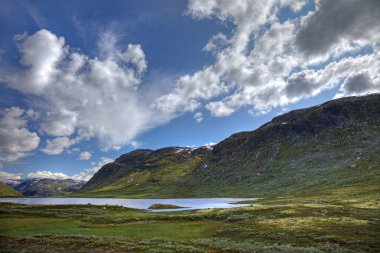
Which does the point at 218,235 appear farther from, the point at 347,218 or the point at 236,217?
the point at 347,218

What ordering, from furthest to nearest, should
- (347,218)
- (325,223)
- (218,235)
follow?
1. (347,218)
2. (325,223)
3. (218,235)

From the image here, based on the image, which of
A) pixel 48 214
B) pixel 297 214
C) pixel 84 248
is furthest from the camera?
pixel 48 214

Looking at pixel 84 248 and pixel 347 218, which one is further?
pixel 347 218

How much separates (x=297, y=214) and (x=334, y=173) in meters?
124

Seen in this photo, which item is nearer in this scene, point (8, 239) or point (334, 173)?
point (8, 239)

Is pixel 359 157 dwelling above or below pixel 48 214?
above

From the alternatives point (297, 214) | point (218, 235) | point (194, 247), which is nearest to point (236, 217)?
point (297, 214)

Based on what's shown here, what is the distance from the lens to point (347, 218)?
196 feet

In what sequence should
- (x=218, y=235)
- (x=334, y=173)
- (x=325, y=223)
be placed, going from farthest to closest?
(x=334, y=173), (x=325, y=223), (x=218, y=235)

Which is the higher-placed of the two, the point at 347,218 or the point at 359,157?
the point at 359,157

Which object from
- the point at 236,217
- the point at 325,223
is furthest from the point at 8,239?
the point at 325,223

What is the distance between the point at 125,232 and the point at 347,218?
4096cm

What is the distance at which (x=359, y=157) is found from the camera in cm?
19712

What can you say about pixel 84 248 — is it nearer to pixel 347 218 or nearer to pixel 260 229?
pixel 260 229
